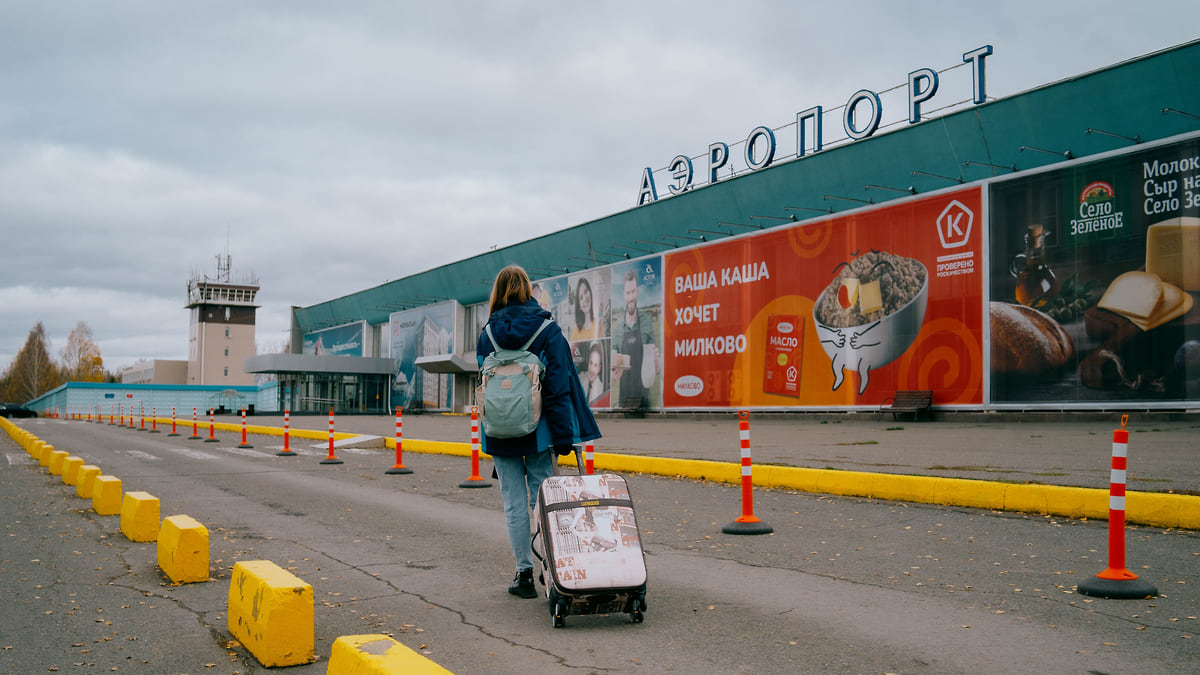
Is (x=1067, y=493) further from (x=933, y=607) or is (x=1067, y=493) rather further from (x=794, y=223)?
(x=794, y=223)

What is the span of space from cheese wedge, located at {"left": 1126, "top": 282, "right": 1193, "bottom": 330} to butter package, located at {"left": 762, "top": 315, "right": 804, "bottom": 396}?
37.4 feet

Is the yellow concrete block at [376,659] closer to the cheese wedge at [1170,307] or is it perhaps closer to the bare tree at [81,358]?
the cheese wedge at [1170,307]

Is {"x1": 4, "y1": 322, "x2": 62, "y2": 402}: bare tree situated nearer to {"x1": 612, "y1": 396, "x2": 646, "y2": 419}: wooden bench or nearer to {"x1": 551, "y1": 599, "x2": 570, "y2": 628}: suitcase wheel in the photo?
{"x1": 612, "y1": 396, "x2": 646, "y2": 419}: wooden bench

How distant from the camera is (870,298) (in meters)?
29.4

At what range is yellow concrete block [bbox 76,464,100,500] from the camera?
11508 millimetres

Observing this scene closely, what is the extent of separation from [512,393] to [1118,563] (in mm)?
3934

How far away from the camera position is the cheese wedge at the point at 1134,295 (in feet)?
73.5

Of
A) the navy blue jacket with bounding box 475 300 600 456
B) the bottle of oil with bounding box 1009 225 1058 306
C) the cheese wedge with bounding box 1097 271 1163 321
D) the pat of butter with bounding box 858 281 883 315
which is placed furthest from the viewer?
the pat of butter with bounding box 858 281 883 315

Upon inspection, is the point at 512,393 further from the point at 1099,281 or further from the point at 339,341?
the point at 339,341

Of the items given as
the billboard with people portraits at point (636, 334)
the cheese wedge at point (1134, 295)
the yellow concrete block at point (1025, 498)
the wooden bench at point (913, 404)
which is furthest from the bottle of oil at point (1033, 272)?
the yellow concrete block at point (1025, 498)

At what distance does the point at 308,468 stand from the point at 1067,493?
12475mm

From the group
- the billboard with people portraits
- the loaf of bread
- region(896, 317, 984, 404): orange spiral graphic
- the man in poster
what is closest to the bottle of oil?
the loaf of bread

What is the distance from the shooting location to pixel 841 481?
1076cm

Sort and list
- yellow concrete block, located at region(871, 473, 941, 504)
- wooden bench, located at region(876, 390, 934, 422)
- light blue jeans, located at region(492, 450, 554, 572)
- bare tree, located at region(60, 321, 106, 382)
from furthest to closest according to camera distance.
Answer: bare tree, located at region(60, 321, 106, 382) → wooden bench, located at region(876, 390, 934, 422) → yellow concrete block, located at region(871, 473, 941, 504) → light blue jeans, located at region(492, 450, 554, 572)
